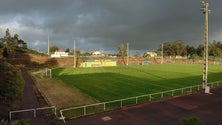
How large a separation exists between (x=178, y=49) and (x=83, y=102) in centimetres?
14629

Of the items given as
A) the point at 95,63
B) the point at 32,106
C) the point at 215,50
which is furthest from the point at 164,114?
the point at 215,50

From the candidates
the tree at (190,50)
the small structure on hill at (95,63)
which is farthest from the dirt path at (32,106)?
the tree at (190,50)

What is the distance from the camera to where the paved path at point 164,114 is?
15203mm

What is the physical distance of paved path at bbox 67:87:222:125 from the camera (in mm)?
15203

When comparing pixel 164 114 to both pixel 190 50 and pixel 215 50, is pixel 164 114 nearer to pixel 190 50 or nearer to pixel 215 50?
pixel 215 50

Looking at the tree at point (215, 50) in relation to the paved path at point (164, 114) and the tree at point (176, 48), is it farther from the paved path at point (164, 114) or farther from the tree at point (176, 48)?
the paved path at point (164, 114)

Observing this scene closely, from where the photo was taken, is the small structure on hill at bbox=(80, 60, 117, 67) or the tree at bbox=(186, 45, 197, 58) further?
the tree at bbox=(186, 45, 197, 58)

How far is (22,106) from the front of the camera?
20.0 m

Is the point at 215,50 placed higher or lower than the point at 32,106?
higher

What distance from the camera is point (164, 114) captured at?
16828 mm

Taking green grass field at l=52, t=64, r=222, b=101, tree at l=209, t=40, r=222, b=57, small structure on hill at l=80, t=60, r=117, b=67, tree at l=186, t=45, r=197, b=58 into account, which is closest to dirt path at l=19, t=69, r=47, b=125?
green grass field at l=52, t=64, r=222, b=101

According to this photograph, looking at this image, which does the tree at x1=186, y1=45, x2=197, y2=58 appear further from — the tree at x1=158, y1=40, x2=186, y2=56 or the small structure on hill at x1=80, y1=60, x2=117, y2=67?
the small structure on hill at x1=80, y1=60, x2=117, y2=67

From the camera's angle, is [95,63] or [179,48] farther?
[179,48]

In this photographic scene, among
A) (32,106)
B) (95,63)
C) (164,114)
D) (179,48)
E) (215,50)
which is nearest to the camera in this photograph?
(164,114)
